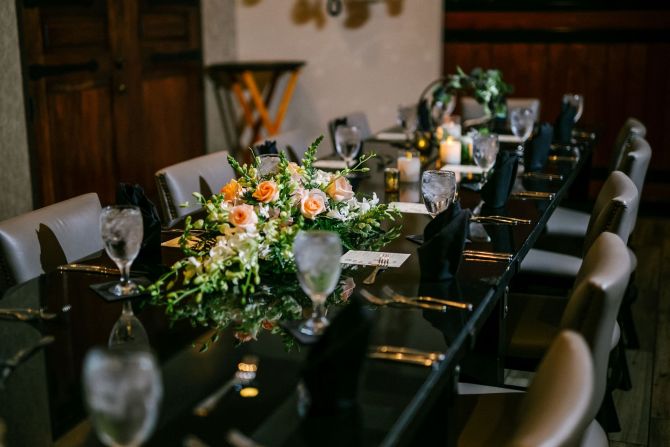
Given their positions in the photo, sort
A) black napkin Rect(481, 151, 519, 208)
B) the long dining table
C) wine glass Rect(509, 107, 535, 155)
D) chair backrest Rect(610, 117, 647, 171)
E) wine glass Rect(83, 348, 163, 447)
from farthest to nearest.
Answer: wine glass Rect(509, 107, 535, 155)
chair backrest Rect(610, 117, 647, 171)
black napkin Rect(481, 151, 519, 208)
the long dining table
wine glass Rect(83, 348, 163, 447)

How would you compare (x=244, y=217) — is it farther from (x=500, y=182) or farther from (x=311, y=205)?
(x=500, y=182)

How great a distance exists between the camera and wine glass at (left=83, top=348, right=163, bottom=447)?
105 centimetres

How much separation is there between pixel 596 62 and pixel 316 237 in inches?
203

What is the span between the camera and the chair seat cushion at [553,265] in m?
3.07

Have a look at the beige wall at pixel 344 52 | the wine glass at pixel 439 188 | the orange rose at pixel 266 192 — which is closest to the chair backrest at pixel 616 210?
the wine glass at pixel 439 188

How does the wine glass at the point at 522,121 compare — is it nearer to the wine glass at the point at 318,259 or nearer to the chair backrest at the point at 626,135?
the chair backrest at the point at 626,135

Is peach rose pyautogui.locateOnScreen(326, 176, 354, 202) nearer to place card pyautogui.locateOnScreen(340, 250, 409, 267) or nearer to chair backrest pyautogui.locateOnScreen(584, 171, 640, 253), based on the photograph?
place card pyautogui.locateOnScreen(340, 250, 409, 267)

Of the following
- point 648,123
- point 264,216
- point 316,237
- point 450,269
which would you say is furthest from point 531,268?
point 648,123

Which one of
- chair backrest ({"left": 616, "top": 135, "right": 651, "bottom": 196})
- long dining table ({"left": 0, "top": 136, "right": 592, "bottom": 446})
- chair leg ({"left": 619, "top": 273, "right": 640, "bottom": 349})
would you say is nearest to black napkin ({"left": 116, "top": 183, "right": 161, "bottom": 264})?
long dining table ({"left": 0, "top": 136, "right": 592, "bottom": 446})

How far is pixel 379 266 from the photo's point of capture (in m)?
2.14

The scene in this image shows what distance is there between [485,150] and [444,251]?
4.52 feet

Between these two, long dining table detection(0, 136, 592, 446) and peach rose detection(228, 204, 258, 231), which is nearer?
long dining table detection(0, 136, 592, 446)

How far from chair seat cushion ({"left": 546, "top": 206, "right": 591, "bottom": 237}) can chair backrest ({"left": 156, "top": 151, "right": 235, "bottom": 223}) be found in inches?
54.2

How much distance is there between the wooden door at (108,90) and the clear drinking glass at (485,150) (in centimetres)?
263
